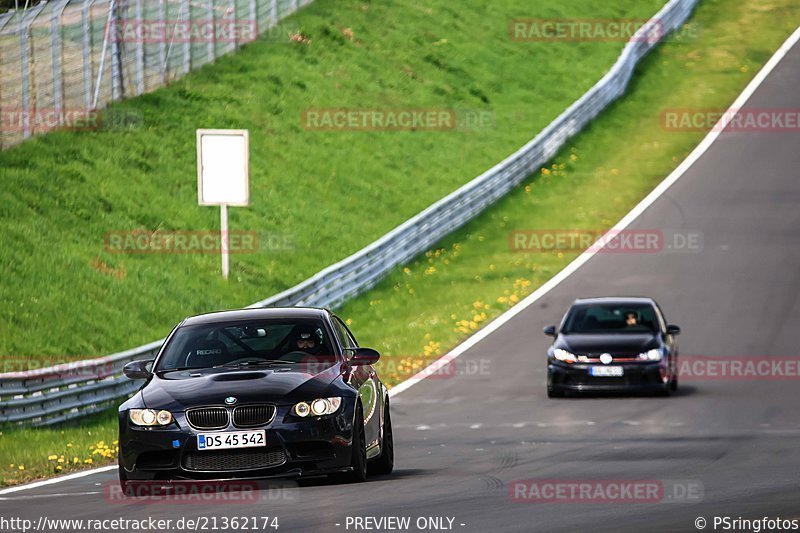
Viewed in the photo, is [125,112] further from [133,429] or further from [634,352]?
[133,429]

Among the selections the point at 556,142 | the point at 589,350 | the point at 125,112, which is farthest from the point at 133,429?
the point at 556,142

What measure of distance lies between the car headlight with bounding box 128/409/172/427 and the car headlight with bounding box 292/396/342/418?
0.93 m

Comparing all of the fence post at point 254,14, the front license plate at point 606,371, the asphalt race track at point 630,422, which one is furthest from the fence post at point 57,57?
the front license plate at point 606,371

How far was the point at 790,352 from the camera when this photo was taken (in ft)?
82.8

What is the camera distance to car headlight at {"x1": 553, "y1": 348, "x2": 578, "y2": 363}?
846 inches

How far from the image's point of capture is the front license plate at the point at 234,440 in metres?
11.1

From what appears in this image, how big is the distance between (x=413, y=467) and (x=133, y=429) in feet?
10.8

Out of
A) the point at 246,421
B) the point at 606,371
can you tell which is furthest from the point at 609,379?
the point at 246,421

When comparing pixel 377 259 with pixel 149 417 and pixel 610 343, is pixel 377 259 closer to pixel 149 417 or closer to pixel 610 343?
pixel 610 343

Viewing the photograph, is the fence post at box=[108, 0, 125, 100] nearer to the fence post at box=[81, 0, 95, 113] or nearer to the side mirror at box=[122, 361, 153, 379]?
the fence post at box=[81, 0, 95, 113]

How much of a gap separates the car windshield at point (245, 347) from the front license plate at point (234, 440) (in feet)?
3.34

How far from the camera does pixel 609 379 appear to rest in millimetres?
21406

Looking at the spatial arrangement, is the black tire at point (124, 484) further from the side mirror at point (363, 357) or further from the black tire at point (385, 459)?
the black tire at point (385, 459)

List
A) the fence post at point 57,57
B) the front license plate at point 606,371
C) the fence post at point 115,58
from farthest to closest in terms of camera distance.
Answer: the fence post at point 115,58, the fence post at point 57,57, the front license plate at point 606,371
